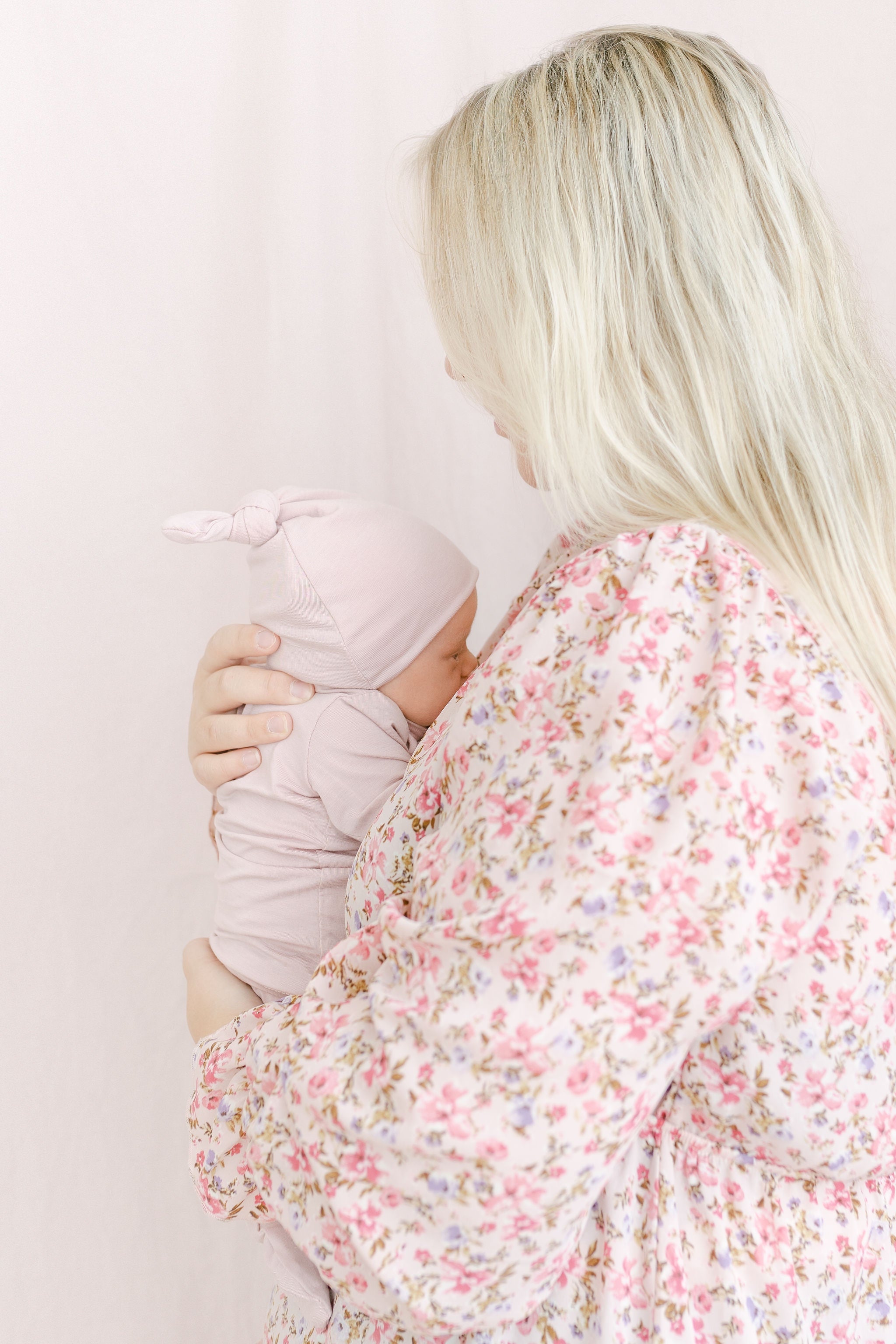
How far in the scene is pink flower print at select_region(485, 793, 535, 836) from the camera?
25.1 inches

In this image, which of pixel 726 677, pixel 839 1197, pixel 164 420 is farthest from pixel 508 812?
pixel 164 420

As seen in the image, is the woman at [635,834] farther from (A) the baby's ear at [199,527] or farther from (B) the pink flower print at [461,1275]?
(A) the baby's ear at [199,527]

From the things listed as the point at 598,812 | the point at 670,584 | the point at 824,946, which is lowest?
the point at 824,946

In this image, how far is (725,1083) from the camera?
0.68m

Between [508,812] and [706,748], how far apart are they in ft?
0.39

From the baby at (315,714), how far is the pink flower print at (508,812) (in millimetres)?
395

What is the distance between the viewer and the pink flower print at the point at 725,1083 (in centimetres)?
68

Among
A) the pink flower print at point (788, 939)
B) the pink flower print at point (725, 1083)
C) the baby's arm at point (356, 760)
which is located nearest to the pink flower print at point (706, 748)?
the pink flower print at point (788, 939)

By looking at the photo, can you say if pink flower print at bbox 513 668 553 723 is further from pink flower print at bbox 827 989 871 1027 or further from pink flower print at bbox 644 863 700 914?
pink flower print at bbox 827 989 871 1027

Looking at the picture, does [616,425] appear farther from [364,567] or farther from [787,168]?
[364,567]

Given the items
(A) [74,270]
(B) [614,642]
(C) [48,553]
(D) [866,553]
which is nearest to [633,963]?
(B) [614,642]

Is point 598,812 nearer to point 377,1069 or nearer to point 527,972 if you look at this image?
point 527,972

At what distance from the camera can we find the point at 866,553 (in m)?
0.78

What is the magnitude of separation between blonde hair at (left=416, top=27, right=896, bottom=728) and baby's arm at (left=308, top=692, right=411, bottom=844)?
1.13 feet
